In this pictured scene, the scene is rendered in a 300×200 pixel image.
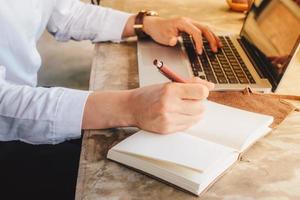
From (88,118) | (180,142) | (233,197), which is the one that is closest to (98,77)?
(88,118)

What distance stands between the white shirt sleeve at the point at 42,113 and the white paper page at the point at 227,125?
8.6 inches

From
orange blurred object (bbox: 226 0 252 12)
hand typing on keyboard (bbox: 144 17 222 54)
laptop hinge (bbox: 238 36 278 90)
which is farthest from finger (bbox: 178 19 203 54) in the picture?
orange blurred object (bbox: 226 0 252 12)

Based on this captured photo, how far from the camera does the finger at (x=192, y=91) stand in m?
0.74

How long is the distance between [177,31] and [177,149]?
0.54 m

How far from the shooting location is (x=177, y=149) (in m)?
0.69

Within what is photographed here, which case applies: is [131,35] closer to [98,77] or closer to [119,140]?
[98,77]

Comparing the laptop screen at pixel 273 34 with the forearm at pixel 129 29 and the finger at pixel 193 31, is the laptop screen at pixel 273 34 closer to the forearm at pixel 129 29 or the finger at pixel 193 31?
the finger at pixel 193 31

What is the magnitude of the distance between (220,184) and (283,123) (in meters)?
0.25

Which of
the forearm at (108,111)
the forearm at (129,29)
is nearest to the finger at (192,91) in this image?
the forearm at (108,111)

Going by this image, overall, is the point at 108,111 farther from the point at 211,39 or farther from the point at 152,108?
the point at 211,39

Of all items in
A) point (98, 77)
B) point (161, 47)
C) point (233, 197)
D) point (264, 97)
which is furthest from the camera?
point (161, 47)

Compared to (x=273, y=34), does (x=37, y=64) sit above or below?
below

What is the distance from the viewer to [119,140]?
77 cm

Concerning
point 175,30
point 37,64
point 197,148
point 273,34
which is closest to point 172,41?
point 175,30
